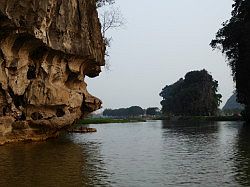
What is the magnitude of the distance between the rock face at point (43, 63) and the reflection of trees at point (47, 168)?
6737 mm

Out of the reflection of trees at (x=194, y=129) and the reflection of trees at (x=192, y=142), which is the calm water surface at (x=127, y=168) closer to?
the reflection of trees at (x=192, y=142)

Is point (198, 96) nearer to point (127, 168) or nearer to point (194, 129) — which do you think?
point (194, 129)

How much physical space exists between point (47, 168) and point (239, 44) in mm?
50779

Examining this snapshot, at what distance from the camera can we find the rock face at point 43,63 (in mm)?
27797

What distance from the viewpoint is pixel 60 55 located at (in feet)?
110

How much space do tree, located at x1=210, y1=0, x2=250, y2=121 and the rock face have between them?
29.4 m

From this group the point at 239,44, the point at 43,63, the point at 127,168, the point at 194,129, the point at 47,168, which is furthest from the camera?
the point at 239,44

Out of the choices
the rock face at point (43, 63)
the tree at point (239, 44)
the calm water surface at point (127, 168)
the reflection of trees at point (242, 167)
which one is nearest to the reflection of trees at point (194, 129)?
the tree at point (239, 44)

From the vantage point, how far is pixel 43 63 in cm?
3278

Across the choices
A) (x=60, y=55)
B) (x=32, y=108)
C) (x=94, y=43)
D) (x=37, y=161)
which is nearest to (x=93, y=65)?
(x=94, y=43)

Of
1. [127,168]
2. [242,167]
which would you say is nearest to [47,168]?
[127,168]

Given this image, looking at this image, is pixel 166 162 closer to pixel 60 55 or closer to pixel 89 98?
pixel 60 55

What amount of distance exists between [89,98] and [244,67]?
101ft

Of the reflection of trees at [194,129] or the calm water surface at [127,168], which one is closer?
the calm water surface at [127,168]
